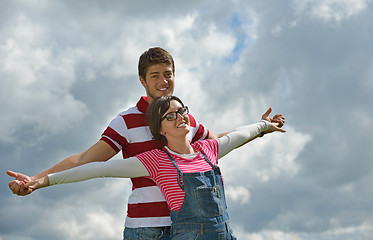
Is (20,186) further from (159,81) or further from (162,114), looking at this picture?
(159,81)

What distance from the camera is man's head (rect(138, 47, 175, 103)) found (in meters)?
5.83

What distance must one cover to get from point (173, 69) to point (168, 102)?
0.92 m

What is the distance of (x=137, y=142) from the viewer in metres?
5.59

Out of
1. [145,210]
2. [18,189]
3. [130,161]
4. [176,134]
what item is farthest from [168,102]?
[18,189]

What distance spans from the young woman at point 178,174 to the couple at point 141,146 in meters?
0.25

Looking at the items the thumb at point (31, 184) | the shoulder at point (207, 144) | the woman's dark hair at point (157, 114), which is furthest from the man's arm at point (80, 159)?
the shoulder at point (207, 144)

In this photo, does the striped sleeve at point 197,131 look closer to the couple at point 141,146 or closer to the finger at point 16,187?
the couple at point 141,146

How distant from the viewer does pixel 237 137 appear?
5.86 m

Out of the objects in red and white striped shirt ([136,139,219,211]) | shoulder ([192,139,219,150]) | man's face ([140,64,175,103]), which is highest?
man's face ([140,64,175,103])

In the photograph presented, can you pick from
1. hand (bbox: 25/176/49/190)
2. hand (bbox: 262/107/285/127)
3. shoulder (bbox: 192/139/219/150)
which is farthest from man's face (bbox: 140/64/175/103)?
hand (bbox: 262/107/285/127)

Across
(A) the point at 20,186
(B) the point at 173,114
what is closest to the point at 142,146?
(B) the point at 173,114

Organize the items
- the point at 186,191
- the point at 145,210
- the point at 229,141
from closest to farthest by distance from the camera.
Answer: the point at 186,191 < the point at 145,210 < the point at 229,141

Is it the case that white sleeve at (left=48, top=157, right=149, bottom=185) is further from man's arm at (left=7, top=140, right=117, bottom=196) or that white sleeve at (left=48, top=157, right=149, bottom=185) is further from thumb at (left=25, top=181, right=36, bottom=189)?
man's arm at (left=7, top=140, right=117, bottom=196)

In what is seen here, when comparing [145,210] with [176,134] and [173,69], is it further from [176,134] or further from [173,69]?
[173,69]
